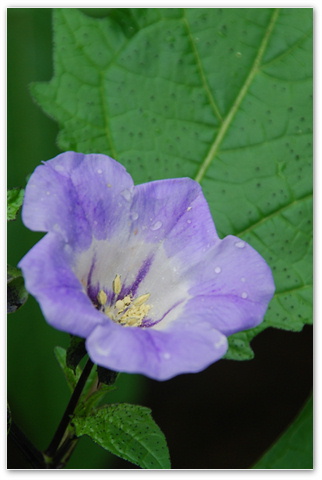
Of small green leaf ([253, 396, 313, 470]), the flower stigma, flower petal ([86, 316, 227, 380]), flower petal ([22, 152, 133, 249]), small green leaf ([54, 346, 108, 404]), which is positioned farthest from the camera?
small green leaf ([253, 396, 313, 470])

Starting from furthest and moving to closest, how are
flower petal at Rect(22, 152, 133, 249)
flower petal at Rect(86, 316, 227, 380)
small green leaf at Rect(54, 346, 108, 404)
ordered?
small green leaf at Rect(54, 346, 108, 404) < flower petal at Rect(22, 152, 133, 249) < flower petal at Rect(86, 316, 227, 380)

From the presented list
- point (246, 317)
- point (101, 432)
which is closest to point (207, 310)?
point (246, 317)

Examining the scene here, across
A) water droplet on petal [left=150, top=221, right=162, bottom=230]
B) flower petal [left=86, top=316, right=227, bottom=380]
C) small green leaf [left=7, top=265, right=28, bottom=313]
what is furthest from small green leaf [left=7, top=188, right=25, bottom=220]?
flower petal [left=86, top=316, right=227, bottom=380]

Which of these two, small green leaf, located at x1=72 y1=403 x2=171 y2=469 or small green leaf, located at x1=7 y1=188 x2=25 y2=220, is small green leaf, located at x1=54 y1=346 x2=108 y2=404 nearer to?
small green leaf, located at x1=72 y1=403 x2=171 y2=469

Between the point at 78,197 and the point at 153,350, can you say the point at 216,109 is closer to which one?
the point at 78,197

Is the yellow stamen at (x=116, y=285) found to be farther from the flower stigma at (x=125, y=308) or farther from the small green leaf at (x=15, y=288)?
the small green leaf at (x=15, y=288)

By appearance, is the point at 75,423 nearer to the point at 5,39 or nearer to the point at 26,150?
the point at 26,150
